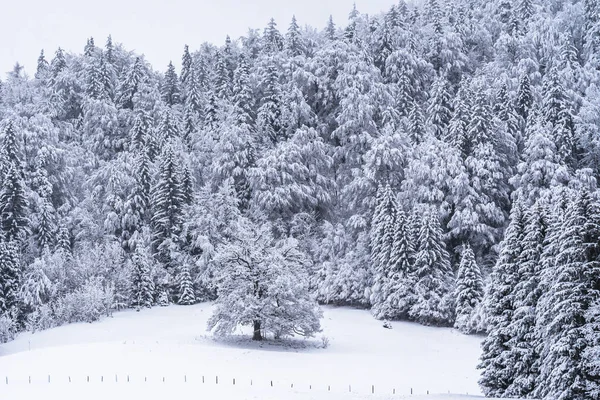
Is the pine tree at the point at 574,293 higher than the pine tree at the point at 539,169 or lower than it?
lower

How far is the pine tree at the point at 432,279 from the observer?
48.2m

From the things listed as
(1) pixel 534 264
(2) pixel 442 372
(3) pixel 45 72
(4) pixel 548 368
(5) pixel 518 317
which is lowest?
(2) pixel 442 372

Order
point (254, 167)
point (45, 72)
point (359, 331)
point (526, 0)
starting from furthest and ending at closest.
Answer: point (45, 72), point (526, 0), point (254, 167), point (359, 331)

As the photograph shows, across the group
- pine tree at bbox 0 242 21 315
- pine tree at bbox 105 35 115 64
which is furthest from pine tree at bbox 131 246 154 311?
pine tree at bbox 105 35 115 64

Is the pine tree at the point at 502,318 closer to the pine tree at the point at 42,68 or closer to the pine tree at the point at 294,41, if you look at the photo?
the pine tree at the point at 294,41

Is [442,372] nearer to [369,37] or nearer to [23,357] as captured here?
[23,357]

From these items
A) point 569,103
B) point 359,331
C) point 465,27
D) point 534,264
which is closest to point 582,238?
point 534,264

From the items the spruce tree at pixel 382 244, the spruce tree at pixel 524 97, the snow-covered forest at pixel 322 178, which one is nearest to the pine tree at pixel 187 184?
the snow-covered forest at pixel 322 178

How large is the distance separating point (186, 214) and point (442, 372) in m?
32.1

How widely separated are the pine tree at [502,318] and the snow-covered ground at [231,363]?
199 cm

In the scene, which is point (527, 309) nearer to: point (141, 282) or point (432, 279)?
point (432, 279)

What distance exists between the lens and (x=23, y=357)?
35375mm

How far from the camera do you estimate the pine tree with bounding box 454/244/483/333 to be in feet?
151

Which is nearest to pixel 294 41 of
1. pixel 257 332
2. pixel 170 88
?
pixel 170 88
